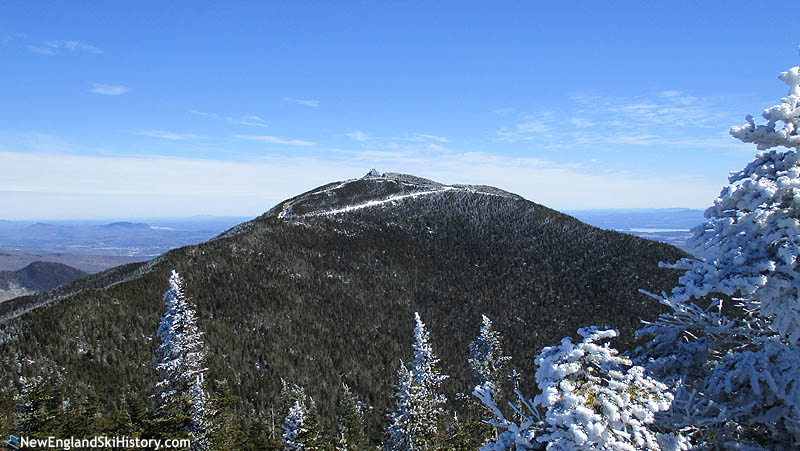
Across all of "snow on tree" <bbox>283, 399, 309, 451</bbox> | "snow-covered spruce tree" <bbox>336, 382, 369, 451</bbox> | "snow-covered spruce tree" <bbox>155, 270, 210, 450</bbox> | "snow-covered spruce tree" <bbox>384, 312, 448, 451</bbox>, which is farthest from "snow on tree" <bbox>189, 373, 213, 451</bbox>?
"snow-covered spruce tree" <bbox>384, 312, 448, 451</bbox>

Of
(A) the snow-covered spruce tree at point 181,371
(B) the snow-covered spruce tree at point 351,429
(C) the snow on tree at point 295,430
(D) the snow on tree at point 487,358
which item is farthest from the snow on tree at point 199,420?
(D) the snow on tree at point 487,358

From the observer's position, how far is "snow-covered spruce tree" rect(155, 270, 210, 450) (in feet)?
57.7

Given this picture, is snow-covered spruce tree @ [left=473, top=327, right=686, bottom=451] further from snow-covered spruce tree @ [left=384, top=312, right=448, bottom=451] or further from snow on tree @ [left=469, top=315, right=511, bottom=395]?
snow on tree @ [left=469, top=315, right=511, bottom=395]

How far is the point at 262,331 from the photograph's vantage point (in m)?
44.6

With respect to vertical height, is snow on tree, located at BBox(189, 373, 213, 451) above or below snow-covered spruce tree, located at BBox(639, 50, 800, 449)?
below

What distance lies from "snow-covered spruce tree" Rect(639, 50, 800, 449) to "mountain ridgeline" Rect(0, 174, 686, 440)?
105ft

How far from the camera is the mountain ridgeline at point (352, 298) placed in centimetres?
3456

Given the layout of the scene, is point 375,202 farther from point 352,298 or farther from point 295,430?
point 295,430

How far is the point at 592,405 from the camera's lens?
5.84 metres

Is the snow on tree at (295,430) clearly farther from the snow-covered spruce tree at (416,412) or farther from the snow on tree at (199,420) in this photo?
the snow-covered spruce tree at (416,412)

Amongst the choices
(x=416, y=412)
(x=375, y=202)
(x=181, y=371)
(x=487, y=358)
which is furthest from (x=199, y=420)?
(x=375, y=202)

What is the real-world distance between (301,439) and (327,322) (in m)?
32.2

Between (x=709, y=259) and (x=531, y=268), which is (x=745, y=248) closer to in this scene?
(x=709, y=259)

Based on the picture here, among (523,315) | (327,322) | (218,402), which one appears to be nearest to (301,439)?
(218,402)
